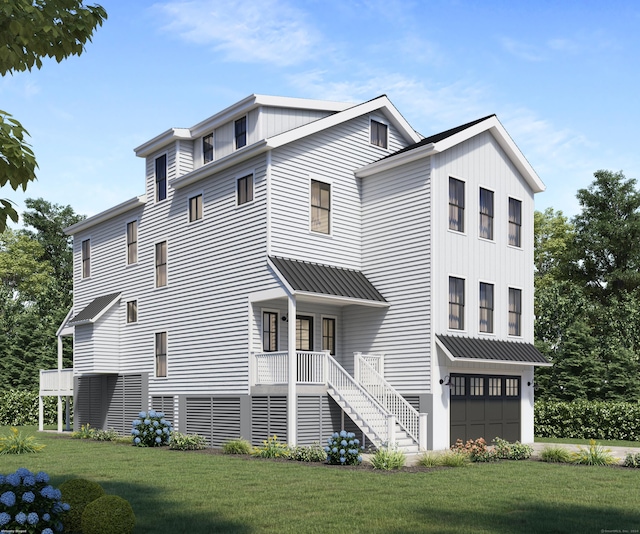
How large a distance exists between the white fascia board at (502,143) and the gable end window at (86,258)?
1827 centimetres

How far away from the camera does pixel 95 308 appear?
31.7 metres

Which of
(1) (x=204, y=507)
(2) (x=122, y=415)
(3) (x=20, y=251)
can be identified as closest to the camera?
(1) (x=204, y=507)

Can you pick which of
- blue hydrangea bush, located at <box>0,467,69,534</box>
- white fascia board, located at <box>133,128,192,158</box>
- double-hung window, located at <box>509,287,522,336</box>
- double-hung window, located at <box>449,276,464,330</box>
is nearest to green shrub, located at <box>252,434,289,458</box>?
double-hung window, located at <box>449,276,464,330</box>

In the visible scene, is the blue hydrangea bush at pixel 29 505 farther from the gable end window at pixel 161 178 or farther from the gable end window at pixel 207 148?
the gable end window at pixel 161 178

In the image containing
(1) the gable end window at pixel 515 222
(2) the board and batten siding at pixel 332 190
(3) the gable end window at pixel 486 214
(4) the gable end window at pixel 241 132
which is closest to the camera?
(2) the board and batten siding at pixel 332 190

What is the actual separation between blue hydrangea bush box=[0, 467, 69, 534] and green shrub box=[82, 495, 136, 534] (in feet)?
1.01

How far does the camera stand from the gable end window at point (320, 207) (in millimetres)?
25297

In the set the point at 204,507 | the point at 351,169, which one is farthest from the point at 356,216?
the point at 204,507

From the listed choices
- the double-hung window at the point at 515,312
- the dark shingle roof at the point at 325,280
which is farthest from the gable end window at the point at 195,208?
the double-hung window at the point at 515,312

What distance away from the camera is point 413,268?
80.0 ft

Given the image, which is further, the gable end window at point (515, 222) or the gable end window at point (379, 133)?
the gable end window at point (515, 222)

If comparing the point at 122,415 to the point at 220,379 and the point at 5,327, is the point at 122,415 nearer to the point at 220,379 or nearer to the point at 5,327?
the point at 220,379

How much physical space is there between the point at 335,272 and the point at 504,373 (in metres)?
7.25

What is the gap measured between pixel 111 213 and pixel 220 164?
8952 mm
